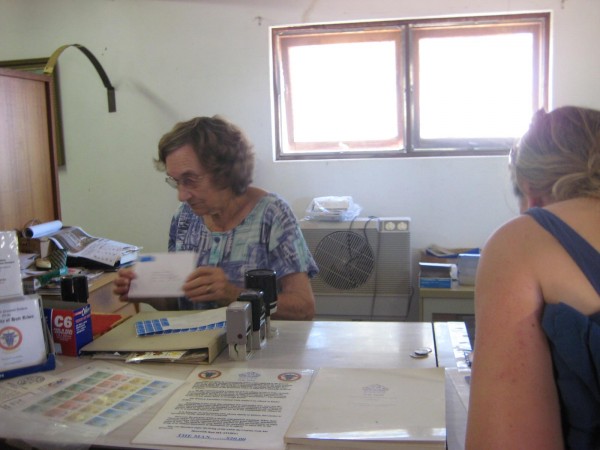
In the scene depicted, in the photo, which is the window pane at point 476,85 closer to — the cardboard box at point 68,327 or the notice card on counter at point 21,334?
the cardboard box at point 68,327

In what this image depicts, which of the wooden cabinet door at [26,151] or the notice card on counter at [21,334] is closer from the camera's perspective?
the notice card on counter at [21,334]

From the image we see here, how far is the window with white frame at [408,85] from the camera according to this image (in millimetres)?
3139

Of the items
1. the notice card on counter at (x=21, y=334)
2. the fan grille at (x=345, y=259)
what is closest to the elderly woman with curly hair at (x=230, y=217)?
the notice card on counter at (x=21, y=334)

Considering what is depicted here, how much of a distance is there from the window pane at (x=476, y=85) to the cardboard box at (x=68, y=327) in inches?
92.8

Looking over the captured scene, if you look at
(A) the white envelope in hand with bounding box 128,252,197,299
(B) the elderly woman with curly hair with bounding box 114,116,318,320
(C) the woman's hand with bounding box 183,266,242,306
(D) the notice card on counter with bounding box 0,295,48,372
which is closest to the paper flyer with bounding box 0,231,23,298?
(D) the notice card on counter with bounding box 0,295,48,372

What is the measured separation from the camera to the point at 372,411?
985 mm

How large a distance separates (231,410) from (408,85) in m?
2.54

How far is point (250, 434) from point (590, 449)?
50 cm

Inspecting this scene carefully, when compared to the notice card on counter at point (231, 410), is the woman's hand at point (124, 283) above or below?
above

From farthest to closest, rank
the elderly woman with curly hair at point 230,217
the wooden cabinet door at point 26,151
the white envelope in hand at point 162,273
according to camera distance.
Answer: the wooden cabinet door at point 26,151, the elderly woman with curly hair at point 230,217, the white envelope in hand at point 162,273

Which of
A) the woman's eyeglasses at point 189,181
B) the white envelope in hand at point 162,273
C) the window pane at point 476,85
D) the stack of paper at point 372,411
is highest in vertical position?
the window pane at point 476,85

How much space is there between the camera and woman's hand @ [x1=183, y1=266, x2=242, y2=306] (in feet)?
5.14

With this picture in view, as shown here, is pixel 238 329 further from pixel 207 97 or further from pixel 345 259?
pixel 207 97

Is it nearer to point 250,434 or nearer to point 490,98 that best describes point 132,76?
point 490,98
